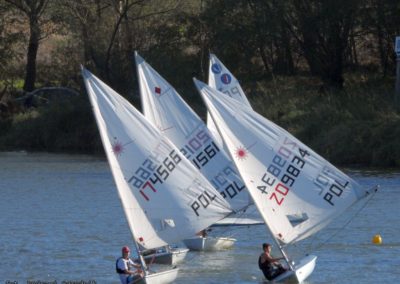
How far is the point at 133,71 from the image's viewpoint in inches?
2462

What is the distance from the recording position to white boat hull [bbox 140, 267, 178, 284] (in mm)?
22328

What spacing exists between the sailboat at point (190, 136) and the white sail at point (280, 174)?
12.6 ft

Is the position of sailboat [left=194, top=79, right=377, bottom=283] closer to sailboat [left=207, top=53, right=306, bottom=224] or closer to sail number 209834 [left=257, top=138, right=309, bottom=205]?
sail number 209834 [left=257, top=138, right=309, bottom=205]

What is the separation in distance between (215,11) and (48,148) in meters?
12.2

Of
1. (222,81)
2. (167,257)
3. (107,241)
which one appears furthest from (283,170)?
(222,81)

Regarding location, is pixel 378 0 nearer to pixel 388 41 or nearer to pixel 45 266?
pixel 388 41

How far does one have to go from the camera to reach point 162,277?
74.5ft

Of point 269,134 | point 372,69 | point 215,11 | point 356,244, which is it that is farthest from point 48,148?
point 269,134

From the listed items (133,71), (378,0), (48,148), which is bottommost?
(48,148)

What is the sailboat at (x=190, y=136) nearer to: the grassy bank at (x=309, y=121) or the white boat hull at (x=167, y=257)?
the white boat hull at (x=167, y=257)

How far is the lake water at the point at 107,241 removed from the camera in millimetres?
25594

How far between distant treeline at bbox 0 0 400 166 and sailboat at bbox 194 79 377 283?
27299 mm

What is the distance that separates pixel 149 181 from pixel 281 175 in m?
2.87

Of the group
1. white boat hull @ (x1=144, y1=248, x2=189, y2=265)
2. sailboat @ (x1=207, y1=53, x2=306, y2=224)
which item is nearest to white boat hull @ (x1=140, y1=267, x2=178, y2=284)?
white boat hull @ (x1=144, y1=248, x2=189, y2=265)
